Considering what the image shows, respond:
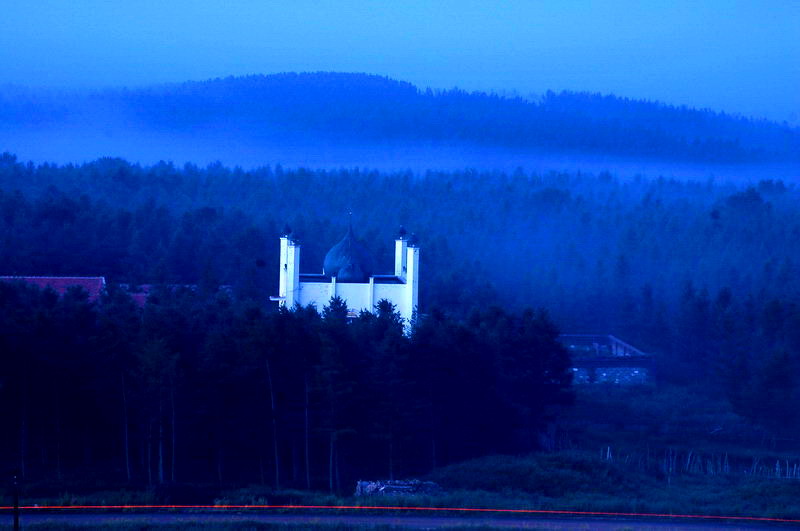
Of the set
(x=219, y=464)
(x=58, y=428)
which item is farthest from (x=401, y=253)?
(x=58, y=428)

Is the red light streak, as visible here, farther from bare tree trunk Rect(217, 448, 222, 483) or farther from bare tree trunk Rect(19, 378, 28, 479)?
bare tree trunk Rect(217, 448, 222, 483)

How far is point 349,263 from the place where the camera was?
28766 mm

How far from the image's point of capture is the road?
1308 cm

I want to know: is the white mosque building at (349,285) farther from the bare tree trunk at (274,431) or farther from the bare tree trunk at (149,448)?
the bare tree trunk at (149,448)

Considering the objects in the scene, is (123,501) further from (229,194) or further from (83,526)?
(229,194)

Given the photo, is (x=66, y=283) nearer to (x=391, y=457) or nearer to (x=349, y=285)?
(x=349, y=285)

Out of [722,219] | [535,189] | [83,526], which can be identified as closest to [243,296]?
[83,526]

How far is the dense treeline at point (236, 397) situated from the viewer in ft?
61.2

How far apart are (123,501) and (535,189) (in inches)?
2895

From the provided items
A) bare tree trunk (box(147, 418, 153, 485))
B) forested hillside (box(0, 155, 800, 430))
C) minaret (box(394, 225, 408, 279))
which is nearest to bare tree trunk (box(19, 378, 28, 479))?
bare tree trunk (box(147, 418, 153, 485))

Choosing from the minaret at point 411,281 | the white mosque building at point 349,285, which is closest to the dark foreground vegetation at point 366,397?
the minaret at point 411,281

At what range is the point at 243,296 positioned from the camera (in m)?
32.8

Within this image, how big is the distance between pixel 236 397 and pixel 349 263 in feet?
31.8

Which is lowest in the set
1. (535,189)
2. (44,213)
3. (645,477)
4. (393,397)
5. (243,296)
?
(645,477)
